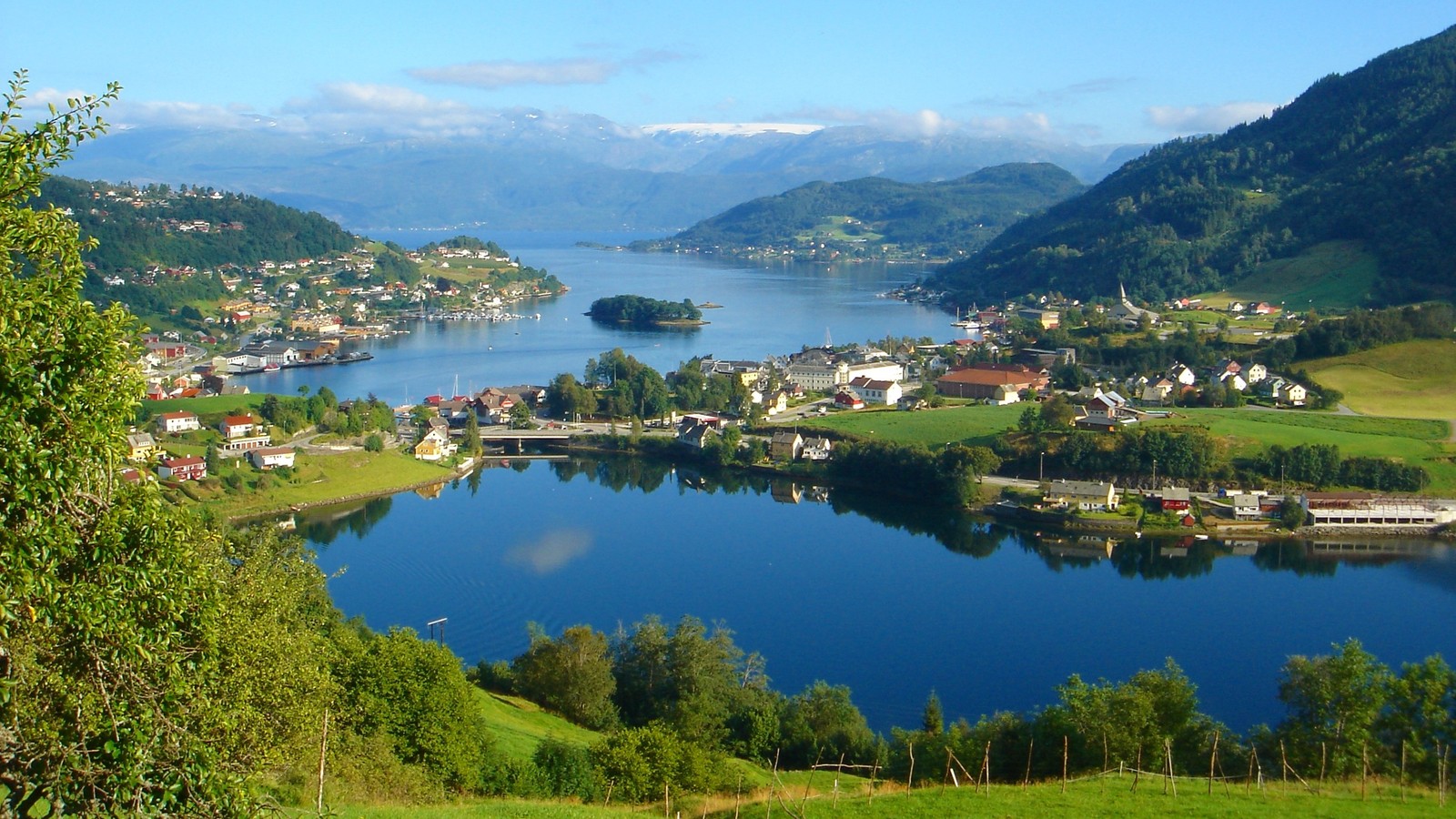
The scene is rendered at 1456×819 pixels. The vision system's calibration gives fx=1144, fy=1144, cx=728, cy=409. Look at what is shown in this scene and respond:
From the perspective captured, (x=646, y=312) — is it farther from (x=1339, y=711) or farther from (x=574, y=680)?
(x=1339, y=711)

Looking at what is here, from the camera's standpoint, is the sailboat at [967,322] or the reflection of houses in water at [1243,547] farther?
the sailboat at [967,322]

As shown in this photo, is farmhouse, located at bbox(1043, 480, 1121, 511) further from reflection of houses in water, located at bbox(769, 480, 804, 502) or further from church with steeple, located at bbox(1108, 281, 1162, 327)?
church with steeple, located at bbox(1108, 281, 1162, 327)

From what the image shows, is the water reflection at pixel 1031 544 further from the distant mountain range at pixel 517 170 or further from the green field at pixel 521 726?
the distant mountain range at pixel 517 170

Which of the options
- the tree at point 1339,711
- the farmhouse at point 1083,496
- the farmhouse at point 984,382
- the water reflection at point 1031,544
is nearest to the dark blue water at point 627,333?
the farmhouse at point 984,382

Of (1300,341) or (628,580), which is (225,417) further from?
(1300,341)

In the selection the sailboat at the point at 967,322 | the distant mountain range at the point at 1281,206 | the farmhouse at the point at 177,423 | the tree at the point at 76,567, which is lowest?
the farmhouse at the point at 177,423

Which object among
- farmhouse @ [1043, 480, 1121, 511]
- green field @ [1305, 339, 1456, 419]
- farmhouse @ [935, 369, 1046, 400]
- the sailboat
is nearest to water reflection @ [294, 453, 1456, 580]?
farmhouse @ [1043, 480, 1121, 511]
